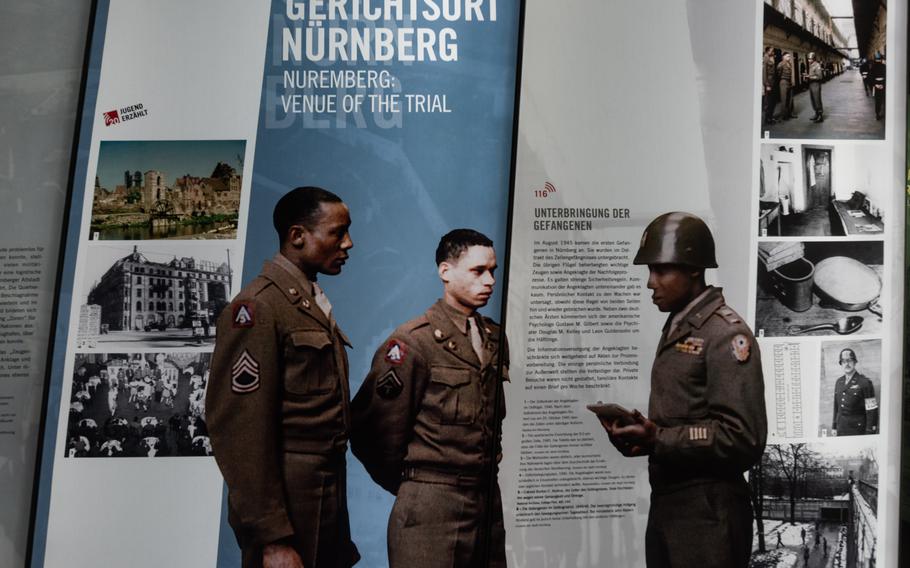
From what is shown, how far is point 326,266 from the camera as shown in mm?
2209

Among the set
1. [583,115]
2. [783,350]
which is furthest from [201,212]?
[783,350]

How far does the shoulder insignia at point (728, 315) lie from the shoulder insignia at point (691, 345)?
106 mm

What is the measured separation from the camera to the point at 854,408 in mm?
2330

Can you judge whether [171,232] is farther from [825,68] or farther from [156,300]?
[825,68]

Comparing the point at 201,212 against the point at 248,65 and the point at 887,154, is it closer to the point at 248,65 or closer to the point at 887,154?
the point at 248,65

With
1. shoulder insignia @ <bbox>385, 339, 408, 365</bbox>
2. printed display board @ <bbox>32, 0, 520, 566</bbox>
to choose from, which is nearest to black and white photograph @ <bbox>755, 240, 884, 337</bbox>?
printed display board @ <bbox>32, 0, 520, 566</bbox>

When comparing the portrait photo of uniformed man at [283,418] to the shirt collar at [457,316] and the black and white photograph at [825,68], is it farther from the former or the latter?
the black and white photograph at [825,68]

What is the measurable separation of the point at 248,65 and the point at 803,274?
6.19ft

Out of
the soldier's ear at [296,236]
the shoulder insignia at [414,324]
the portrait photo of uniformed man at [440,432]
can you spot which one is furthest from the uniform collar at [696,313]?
the soldier's ear at [296,236]

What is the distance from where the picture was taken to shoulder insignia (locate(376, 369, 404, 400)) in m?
2.17

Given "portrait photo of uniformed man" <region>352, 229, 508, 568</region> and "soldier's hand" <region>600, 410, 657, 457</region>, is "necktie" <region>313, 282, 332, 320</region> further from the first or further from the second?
"soldier's hand" <region>600, 410, 657, 457</region>

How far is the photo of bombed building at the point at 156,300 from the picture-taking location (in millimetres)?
2199

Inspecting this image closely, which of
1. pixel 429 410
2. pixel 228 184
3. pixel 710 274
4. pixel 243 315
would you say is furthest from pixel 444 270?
pixel 710 274

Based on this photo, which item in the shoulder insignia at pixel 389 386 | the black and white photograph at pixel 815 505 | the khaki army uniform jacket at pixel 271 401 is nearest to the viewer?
the khaki army uniform jacket at pixel 271 401
